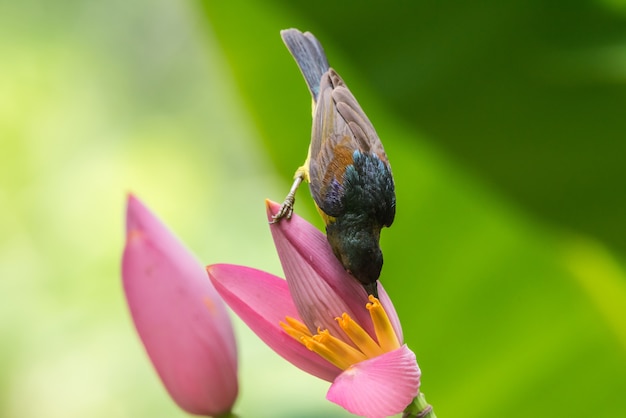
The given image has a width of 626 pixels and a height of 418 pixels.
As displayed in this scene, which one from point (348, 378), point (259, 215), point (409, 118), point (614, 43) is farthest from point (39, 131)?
point (348, 378)

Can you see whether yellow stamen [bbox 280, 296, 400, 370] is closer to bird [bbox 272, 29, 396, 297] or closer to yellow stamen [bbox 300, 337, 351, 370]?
yellow stamen [bbox 300, 337, 351, 370]

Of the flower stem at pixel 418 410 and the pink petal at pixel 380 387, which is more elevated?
the pink petal at pixel 380 387

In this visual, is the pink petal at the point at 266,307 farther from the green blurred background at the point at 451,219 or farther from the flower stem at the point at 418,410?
the green blurred background at the point at 451,219

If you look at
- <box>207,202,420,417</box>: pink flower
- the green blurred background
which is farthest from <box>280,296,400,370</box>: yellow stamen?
the green blurred background

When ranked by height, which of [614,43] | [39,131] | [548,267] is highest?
[614,43]

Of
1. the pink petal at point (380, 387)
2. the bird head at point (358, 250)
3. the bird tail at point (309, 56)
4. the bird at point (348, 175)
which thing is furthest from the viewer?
the bird tail at point (309, 56)

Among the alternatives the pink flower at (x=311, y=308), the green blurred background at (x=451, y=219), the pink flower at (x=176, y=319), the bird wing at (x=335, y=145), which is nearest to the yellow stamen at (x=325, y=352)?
the pink flower at (x=311, y=308)

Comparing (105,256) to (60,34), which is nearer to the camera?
(105,256)

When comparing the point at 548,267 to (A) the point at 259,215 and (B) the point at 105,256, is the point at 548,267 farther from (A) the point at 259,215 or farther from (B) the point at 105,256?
(B) the point at 105,256
